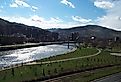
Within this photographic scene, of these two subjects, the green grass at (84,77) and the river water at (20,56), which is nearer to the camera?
the green grass at (84,77)

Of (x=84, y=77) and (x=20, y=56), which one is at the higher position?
(x=84, y=77)

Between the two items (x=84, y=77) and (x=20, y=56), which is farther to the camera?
(x=20, y=56)

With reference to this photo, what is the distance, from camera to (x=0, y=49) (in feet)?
489

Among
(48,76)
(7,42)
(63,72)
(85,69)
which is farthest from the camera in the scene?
(7,42)

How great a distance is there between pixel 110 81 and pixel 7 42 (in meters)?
160

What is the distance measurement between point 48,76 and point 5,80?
8.45 metres

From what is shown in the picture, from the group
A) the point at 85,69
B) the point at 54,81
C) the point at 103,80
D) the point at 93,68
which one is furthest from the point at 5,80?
the point at 93,68

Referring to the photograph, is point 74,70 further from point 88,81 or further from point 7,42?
point 7,42

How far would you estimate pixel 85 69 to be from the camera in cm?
5909

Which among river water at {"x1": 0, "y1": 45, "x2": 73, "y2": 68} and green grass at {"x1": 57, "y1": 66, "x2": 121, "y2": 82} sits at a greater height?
green grass at {"x1": 57, "y1": 66, "x2": 121, "y2": 82}

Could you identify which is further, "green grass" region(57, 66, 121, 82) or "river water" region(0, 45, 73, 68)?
"river water" region(0, 45, 73, 68)

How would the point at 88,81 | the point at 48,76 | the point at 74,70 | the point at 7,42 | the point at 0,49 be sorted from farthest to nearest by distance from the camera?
the point at 7,42, the point at 0,49, the point at 74,70, the point at 48,76, the point at 88,81

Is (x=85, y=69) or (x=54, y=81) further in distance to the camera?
(x=85, y=69)

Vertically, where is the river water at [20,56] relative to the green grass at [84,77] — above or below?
below
